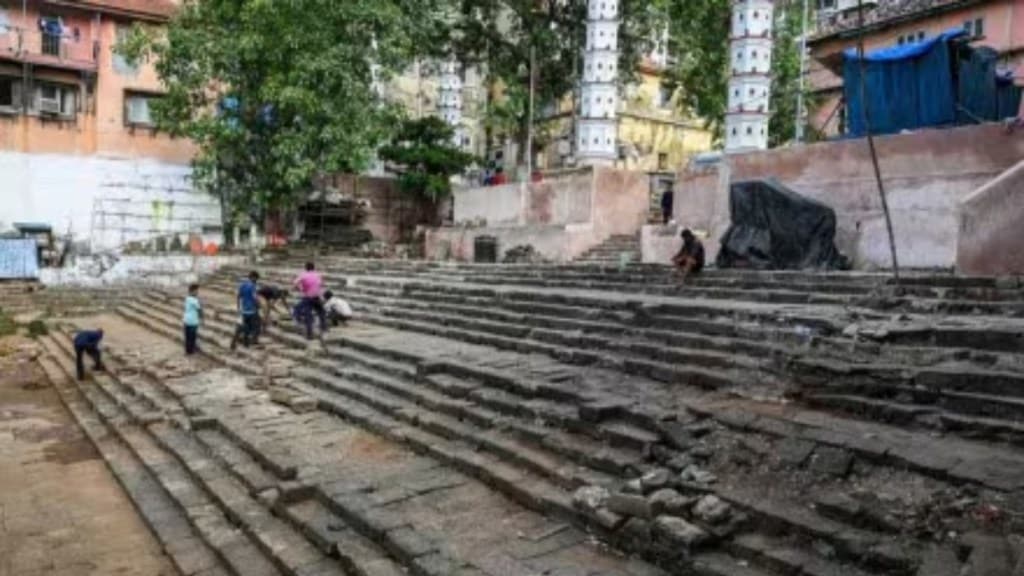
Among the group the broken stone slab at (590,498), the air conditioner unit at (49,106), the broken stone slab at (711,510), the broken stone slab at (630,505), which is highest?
the air conditioner unit at (49,106)

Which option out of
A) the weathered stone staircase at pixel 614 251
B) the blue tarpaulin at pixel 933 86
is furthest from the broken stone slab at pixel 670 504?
the weathered stone staircase at pixel 614 251

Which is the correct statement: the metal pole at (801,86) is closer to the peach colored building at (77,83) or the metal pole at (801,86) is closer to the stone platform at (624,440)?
the stone platform at (624,440)

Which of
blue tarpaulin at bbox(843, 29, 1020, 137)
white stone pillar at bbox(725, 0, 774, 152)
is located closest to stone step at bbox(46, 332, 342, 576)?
blue tarpaulin at bbox(843, 29, 1020, 137)

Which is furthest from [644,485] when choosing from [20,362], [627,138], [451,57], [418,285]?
[627,138]

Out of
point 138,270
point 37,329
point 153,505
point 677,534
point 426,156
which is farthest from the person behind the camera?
point 426,156

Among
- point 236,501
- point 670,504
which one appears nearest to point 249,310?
A: point 236,501

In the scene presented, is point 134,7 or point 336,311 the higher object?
point 134,7

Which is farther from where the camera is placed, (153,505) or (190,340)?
(190,340)

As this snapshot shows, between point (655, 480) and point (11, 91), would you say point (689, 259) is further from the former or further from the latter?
point (11, 91)

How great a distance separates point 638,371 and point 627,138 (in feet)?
87.0

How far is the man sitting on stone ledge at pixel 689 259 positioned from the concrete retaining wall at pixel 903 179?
2.87m

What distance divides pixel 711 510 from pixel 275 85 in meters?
19.8

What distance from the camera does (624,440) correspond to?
6.32 metres

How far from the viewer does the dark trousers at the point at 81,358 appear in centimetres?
1317
